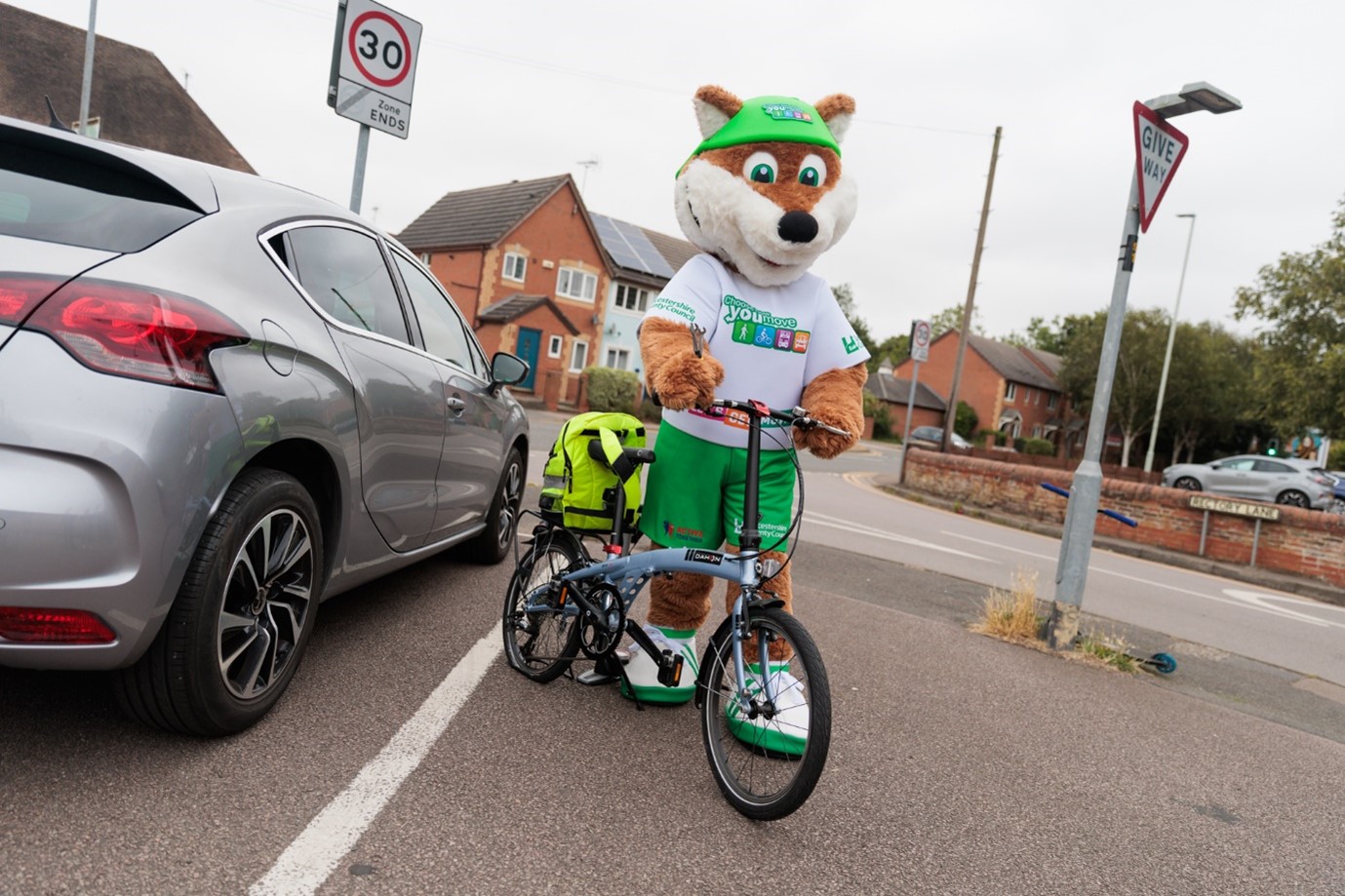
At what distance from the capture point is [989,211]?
2252 centimetres

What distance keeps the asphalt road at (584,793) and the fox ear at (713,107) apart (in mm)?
2237

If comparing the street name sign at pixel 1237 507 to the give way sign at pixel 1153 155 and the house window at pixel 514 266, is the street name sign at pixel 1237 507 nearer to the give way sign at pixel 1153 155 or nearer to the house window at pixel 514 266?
the give way sign at pixel 1153 155

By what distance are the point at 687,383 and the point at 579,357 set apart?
114 ft

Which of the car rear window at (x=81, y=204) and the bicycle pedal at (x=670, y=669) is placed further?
the bicycle pedal at (x=670, y=669)

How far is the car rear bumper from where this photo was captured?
6.53 feet

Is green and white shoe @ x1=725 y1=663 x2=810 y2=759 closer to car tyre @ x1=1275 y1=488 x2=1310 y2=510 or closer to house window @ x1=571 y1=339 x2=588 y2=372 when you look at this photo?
car tyre @ x1=1275 y1=488 x2=1310 y2=510

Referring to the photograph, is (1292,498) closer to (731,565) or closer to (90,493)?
(731,565)

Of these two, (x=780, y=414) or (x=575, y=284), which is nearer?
(x=780, y=414)

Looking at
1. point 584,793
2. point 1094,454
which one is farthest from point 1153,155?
point 584,793

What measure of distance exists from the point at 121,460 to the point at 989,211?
23.1 meters

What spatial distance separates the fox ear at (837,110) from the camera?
3.60 meters

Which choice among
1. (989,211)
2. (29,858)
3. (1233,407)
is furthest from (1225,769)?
(1233,407)

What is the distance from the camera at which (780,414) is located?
283cm

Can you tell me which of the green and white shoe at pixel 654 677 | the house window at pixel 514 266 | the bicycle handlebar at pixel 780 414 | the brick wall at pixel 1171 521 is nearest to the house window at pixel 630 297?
the house window at pixel 514 266
